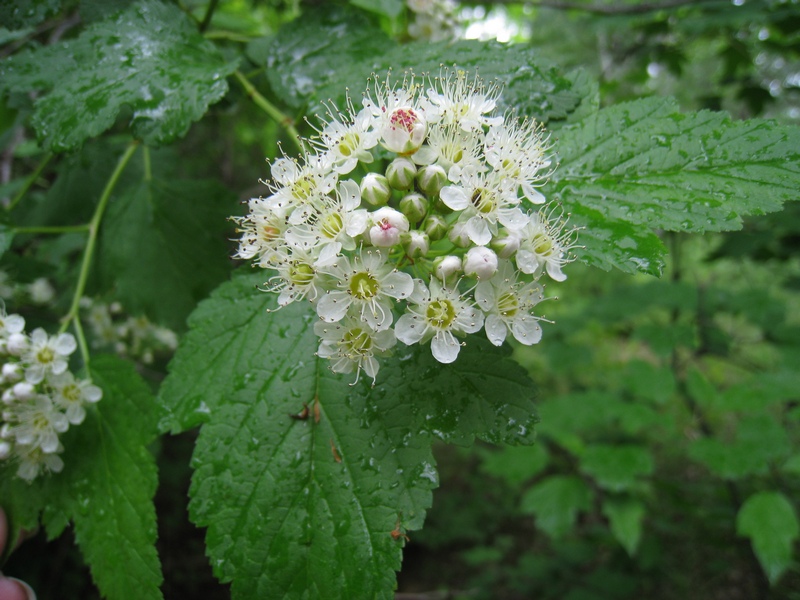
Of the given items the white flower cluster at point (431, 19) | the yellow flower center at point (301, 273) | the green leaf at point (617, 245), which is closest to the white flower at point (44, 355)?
the yellow flower center at point (301, 273)

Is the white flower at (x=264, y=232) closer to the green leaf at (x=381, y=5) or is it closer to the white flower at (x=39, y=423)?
the white flower at (x=39, y=423)

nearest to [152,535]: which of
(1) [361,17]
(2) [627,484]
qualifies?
(1) [361,17]

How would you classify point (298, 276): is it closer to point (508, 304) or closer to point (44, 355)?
point (508, 304)

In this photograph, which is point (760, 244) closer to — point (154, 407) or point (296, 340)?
point (296, 340)

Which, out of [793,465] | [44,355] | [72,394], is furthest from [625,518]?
[44,355]

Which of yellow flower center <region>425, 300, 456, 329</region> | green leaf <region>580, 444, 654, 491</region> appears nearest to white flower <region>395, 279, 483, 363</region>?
yellow flower center <region>425, 300, 456, 329</region>

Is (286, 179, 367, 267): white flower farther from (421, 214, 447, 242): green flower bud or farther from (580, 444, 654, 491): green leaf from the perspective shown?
(580, 444, 654, 491): green leaf
